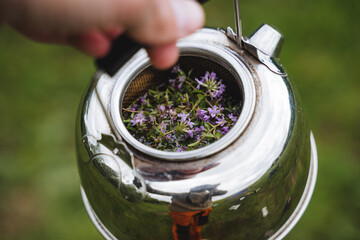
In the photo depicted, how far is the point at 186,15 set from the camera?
68 cm

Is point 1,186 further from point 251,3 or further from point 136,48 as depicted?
point 251,3

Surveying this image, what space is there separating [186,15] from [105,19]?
0.15 metres

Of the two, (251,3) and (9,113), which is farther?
(251,3)

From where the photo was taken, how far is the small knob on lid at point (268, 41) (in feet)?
3.34

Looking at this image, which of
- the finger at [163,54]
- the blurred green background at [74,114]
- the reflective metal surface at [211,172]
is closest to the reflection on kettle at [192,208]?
the reflective metal surface at [211,172]

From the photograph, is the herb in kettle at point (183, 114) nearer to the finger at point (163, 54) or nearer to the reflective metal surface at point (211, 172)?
the reflective metal surface at point (211, 172)

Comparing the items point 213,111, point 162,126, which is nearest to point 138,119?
point 162,126

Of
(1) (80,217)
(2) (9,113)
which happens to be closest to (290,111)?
(1) (80,217)

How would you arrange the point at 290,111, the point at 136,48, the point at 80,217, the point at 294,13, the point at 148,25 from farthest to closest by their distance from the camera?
the point at 294,13, the point at 80,217, the point at 290,111, the point at 136,48, the point at 148,25

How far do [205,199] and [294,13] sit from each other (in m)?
2.13

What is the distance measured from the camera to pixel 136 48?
2.51 feet

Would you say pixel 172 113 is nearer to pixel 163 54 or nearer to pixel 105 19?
pixel 163 54

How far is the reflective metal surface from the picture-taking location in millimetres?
855

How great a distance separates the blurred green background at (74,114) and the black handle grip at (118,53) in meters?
1.46
